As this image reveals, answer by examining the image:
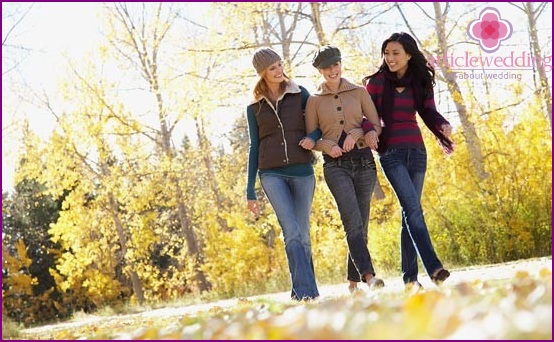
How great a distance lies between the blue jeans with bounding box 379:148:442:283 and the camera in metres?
4.84

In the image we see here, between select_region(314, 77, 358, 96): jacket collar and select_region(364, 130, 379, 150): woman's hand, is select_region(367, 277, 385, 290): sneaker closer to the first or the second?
select_region(364, 130, 379, 150): woman's hand

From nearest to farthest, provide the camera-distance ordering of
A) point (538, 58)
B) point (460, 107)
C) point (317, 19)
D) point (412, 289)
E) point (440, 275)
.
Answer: point (412, 289), point (440, 275), point (460, 107), point (317, 19), point (538, 58)

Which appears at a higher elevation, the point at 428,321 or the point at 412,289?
the point at 428,321

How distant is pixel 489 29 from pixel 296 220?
8089 mm

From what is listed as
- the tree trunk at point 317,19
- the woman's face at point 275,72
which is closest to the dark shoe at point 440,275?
the woman's face at point 275,72

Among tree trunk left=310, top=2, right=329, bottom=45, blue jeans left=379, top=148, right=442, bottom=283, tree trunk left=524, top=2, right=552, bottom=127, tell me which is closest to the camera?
blue jeans left=379, top=148, right=442, bottom=283

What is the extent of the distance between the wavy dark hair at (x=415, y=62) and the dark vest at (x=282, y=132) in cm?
57

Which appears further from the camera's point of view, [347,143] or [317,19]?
[317,19]

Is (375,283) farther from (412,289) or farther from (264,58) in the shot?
(264,58)

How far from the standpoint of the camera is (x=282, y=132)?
201 inches

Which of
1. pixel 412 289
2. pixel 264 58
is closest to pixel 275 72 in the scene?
pixel 264 58

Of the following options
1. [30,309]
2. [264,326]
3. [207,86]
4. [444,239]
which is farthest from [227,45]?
[30,309]

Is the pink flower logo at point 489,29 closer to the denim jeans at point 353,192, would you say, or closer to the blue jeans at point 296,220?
the denim jeans at point 353,192

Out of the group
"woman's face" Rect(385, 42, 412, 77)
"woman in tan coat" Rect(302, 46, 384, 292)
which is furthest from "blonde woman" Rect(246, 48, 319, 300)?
"woman's face" Rect(385, 42, 412, 77)
